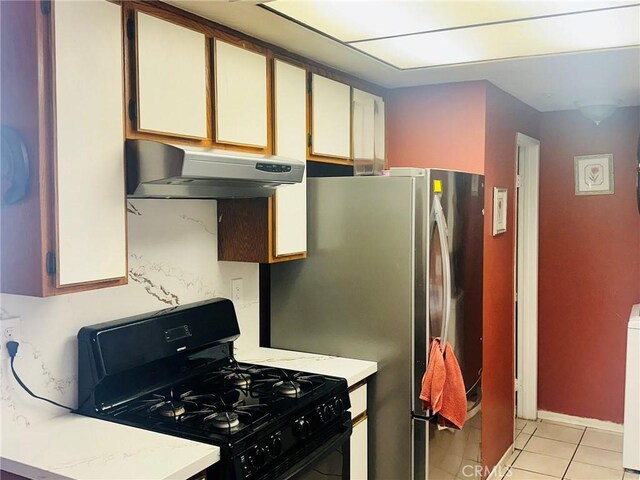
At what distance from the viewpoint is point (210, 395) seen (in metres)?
2.20

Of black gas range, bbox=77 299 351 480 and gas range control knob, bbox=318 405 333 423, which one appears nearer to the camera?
black gas range, bbox=77 299 351 480

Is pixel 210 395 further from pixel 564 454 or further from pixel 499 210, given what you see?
pixel 564 454

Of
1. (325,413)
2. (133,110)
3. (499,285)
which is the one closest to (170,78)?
(133,110)

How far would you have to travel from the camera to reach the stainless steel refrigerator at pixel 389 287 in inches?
103

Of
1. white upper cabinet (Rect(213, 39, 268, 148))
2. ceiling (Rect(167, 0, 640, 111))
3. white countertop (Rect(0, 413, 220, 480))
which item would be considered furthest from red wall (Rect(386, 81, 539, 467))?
white countertop (Rect(0, 413, 220, 480))

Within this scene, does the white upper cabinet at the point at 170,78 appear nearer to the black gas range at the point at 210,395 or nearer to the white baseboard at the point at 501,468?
the black gas range at the point at 210,395

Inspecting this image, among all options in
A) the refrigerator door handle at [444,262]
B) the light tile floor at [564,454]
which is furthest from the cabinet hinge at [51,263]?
the light tile floor at [564,454]

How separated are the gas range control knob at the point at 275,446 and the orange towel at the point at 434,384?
83 centimetres

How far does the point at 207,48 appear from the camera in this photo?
2189 mm

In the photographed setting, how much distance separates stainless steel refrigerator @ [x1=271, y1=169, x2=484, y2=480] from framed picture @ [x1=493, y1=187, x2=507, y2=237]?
0.61 metres

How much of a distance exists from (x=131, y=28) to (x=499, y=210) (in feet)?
7.86

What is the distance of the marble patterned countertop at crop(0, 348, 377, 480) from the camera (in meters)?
1.60

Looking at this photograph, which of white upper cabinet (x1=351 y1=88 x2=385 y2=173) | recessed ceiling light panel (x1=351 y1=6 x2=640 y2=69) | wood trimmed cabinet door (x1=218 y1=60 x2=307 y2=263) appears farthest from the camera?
white upper cabinet (x1=351 y1=88 x2=385 y2=173)

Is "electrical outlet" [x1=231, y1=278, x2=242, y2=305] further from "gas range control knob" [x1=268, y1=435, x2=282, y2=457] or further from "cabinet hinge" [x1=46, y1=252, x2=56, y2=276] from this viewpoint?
"cabinet hinge" [x1=46, y1=252, x2=56, y2=276]
